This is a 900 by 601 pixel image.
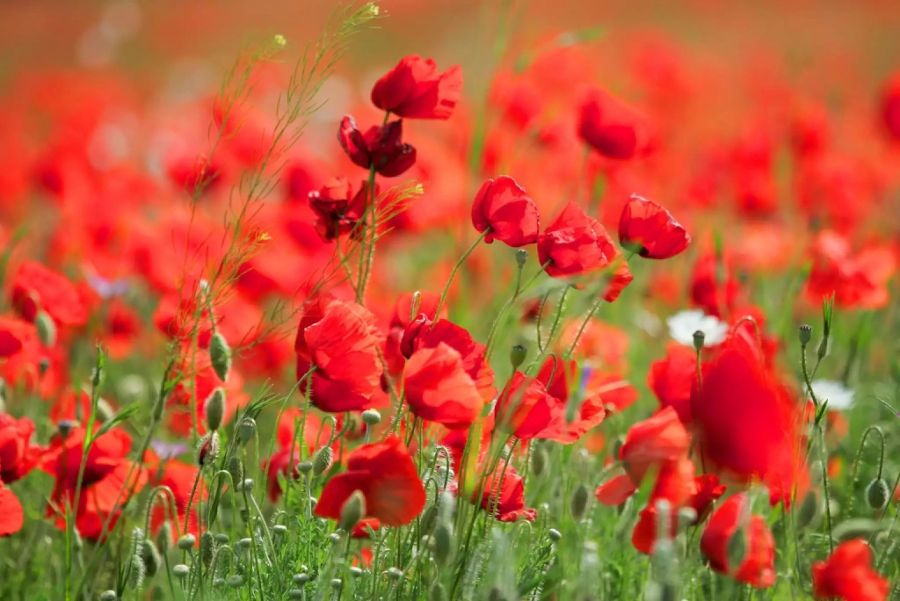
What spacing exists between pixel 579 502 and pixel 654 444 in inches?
11.0

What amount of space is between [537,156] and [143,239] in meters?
1.96

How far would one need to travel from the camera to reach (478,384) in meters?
1.31

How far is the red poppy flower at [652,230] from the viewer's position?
1.46 meters

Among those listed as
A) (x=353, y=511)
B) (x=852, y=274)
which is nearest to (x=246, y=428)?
(x=353, y=511)

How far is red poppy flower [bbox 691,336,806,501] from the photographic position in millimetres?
1120

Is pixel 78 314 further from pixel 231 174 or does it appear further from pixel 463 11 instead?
pixel 463 11

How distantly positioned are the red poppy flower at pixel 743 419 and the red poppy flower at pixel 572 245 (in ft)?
0.74

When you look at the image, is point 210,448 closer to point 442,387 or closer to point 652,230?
point 442,387

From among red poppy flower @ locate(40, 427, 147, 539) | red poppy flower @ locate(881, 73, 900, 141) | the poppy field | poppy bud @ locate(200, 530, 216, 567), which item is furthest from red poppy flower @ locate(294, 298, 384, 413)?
red poppy flower @ locate(881, 73, 900, 141)

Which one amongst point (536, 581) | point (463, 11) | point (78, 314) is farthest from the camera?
point (463, 11)

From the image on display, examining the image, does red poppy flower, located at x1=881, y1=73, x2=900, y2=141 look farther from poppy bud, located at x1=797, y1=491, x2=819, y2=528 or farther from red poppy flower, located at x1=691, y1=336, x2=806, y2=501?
red poppy flower, located at x1=691, y1=336, x2=806, y2=501

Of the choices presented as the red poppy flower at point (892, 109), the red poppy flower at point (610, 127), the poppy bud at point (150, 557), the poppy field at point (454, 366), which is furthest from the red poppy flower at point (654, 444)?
the red poppy flower at point (892, 109)

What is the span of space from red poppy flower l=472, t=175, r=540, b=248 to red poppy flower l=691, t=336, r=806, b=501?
1.03ft

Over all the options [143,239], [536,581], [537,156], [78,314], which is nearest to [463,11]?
[537,156]
